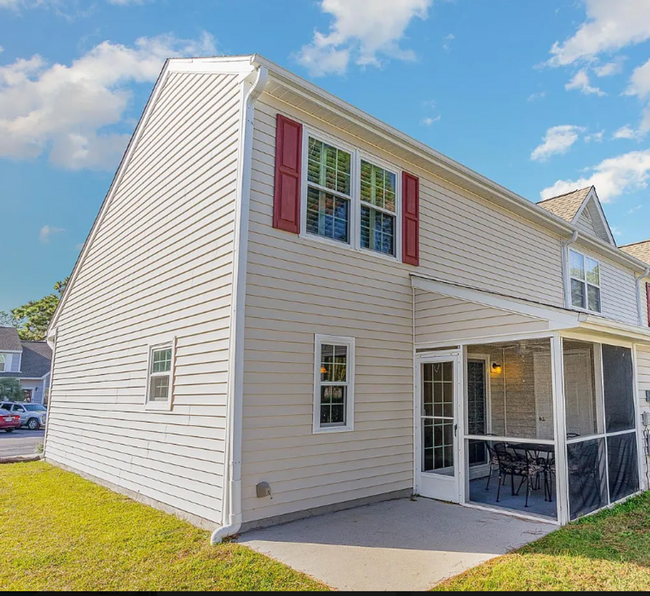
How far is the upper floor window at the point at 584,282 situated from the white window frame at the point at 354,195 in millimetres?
6318

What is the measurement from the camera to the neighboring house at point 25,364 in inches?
1253

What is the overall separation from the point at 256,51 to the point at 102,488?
7.27 metres

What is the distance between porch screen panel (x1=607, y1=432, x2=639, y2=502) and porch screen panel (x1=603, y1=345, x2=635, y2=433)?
186 mm

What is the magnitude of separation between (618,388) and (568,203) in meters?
6.81

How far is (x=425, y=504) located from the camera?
666 centimetres

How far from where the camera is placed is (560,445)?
573 centimetres

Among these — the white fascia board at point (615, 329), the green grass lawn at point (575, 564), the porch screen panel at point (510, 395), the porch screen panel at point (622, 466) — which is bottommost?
the green grass lawn at point (575, 564)

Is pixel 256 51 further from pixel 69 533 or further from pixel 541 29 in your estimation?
pixel 541 29

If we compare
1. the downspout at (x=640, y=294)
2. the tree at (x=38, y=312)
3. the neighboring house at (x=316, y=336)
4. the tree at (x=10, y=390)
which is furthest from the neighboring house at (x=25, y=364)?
the downspout at (x=640, y=294)

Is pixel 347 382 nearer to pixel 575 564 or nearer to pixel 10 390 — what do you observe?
pixel 575 564

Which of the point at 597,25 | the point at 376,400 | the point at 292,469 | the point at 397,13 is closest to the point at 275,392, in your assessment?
the point at 292,469

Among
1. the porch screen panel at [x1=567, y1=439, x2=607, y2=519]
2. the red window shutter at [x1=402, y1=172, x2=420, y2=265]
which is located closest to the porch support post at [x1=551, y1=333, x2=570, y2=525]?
the porch screen panel at [x1=567, y1=439, x2=607, y2=519]

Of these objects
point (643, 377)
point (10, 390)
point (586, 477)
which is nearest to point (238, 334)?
point (586, 477)

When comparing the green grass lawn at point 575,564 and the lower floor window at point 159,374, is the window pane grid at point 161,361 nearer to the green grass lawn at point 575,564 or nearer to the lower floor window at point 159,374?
the lower floor window at point 159,374
